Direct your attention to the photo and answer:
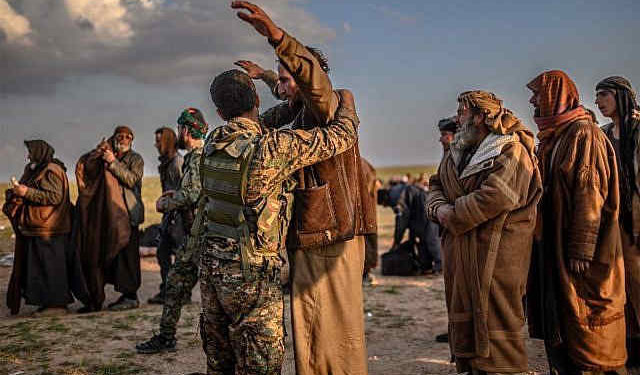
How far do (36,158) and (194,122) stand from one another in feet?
9.32

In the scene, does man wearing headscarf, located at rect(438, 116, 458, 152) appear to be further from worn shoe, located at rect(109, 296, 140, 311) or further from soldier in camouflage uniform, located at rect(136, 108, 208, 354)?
worn shoe, located at rect(109, 296, 140, 311)

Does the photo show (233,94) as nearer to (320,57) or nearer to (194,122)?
(320,57)

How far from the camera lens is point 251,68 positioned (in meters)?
3.63

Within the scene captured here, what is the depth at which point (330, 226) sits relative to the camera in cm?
293

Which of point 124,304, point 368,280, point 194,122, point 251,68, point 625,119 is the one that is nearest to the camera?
point 251,68

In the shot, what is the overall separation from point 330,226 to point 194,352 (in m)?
3.21

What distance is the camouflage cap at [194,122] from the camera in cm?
562

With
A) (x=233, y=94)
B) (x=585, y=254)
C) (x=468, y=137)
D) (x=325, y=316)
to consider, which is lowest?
(x=325, y=316)

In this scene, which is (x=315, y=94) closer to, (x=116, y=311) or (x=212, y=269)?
(x=212, y=269)

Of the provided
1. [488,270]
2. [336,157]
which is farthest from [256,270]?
[488,270]

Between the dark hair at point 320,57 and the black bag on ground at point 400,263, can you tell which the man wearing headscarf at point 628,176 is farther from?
the black bag on ground at point 400,263

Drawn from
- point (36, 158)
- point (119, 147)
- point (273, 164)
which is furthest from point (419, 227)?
point (273, 164)

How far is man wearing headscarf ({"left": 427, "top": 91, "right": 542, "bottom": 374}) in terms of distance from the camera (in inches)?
144

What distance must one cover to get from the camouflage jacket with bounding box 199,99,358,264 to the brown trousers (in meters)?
0.21
